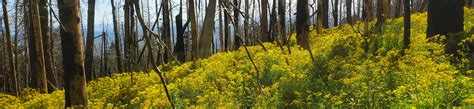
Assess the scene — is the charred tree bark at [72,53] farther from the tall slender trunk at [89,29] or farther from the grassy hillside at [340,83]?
the tall slender trunk at [89,29]

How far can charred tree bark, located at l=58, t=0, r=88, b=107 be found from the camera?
4.82 meters

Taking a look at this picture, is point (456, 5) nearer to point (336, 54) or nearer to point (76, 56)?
point (336, 54)

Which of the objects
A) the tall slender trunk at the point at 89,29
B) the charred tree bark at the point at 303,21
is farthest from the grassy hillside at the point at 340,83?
the tall slender trunk at the point at 89,29

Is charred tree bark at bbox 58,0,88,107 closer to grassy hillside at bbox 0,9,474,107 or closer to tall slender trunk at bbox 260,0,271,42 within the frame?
grassy hillside at bbox 0,9,474,107

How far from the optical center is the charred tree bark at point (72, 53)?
482 centimetres

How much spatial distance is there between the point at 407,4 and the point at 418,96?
4072mm

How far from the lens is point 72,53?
5.09 metres

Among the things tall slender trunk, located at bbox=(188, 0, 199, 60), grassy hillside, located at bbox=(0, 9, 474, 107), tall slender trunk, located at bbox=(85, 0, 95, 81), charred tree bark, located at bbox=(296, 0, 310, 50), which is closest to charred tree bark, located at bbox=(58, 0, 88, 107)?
grassy hillside, located at bbox=(0, 9, 474, 107)

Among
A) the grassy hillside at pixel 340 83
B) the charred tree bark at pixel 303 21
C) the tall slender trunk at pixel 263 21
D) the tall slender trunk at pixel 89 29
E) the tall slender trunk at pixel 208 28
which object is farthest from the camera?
the tall slender trunk at pixel 263 21

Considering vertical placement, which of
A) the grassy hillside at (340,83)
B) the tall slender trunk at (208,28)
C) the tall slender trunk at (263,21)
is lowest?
the grassy hillside at (340,83)

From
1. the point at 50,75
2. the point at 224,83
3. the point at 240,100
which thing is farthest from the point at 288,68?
the point at 50,75

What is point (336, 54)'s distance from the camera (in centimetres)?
826

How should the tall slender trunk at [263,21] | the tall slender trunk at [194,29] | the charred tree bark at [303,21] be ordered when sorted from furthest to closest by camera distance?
the tall slender trunk at [263,21], the tall slender trunk at [194,29], the charred tree bark at [303,21]

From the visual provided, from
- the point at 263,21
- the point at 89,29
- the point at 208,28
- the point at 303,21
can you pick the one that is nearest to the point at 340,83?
the point at 208,28
